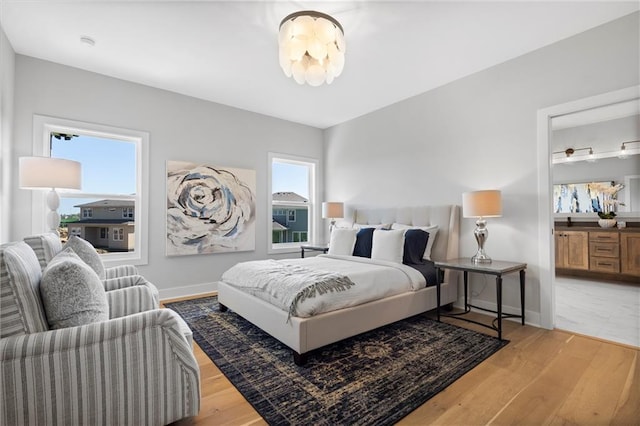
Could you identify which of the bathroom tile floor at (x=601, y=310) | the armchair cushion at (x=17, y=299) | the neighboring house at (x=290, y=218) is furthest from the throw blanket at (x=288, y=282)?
the bathroom tile floor at (x=601, y=310)

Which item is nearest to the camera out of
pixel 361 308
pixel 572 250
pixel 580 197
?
pixel 361 308

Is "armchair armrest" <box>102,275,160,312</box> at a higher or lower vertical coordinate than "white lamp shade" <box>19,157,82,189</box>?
lower

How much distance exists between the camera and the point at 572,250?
16.4 ft

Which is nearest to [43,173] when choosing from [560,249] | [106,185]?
[106,185]

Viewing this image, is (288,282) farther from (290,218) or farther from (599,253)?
(599,253)

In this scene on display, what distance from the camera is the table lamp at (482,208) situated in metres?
2.88

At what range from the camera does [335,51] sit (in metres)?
2.24

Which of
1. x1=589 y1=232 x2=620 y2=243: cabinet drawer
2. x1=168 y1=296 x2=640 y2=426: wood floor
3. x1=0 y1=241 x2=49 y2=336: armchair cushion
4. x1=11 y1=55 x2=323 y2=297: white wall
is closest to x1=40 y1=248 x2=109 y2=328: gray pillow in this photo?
x1=0 y1=241 x2=49 y2=336: armchair cushion

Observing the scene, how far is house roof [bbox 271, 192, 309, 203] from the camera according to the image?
16.6 ft

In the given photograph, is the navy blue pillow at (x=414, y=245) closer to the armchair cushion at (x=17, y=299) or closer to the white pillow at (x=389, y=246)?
the white pillow at (x=389, y=246)

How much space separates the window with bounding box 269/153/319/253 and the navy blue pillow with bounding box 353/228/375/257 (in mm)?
1647

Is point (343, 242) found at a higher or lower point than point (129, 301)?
higher

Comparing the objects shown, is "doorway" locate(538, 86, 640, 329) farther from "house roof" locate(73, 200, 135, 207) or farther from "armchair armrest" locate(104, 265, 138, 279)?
"house roof" locate(73, 200, 135, 207)

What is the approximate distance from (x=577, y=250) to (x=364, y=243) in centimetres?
400
